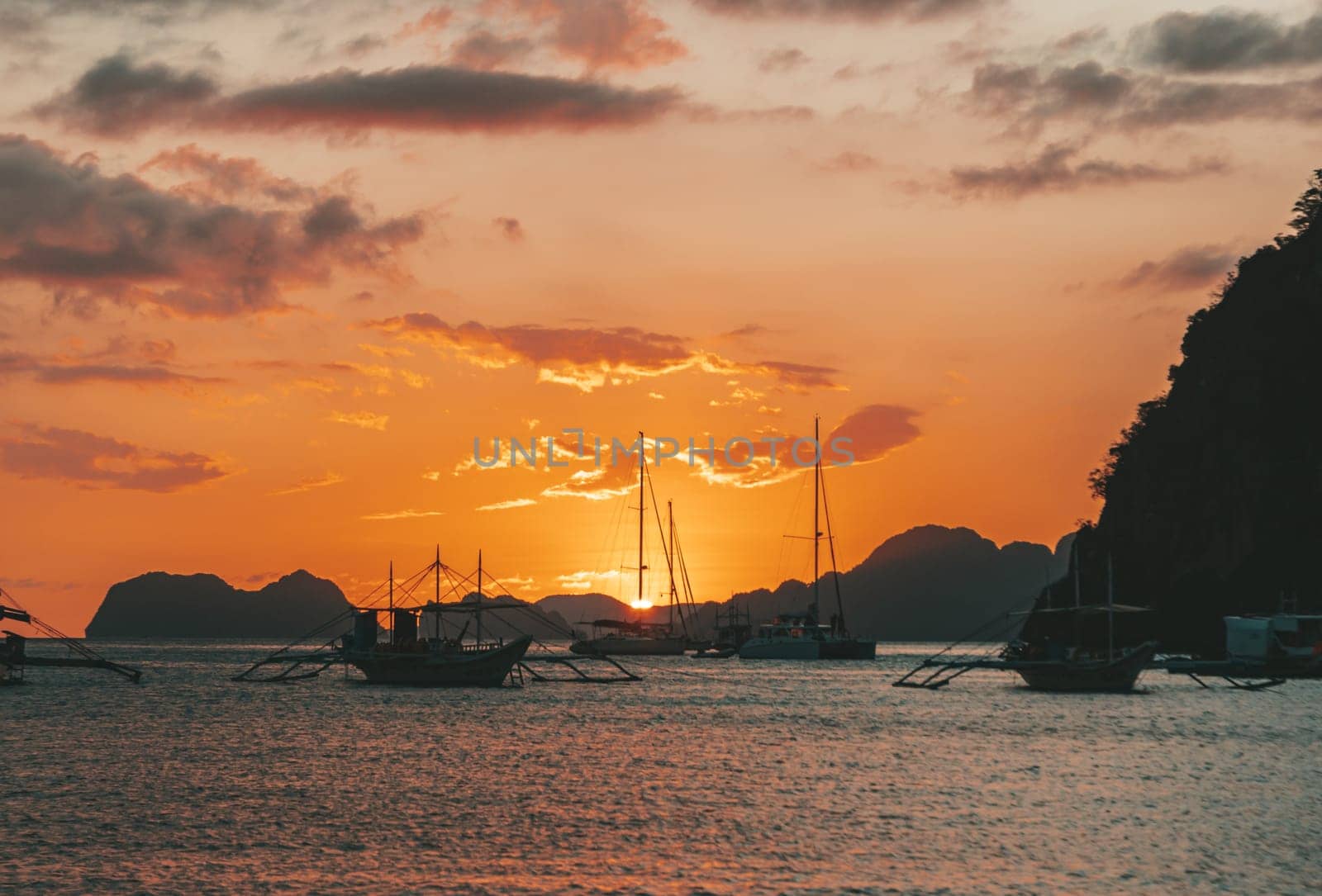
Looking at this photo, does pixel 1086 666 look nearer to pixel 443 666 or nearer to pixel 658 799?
pixel 443 666

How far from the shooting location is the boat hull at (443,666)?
108688 mm

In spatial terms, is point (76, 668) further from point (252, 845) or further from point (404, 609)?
point (252, 845)

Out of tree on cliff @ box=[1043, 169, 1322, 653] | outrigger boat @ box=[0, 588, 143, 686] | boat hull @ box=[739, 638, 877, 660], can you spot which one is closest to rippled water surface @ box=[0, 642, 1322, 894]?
outrigger boat @ box=[0, 588, 143, 686]

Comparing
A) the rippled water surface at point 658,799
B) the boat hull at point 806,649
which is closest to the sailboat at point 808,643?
the boat hull at point 806,649

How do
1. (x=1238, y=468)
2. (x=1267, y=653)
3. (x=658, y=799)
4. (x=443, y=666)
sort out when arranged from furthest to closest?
(x=1238, y=468) < (x=1267, y=653) < (x=443, y=666) < (x=658, y=799)

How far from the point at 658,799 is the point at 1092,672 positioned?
210 feet

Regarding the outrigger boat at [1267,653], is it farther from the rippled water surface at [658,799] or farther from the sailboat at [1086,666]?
the rippled water surface at [658,799]

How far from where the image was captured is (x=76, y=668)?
7397 inches

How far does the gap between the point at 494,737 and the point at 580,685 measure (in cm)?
5700

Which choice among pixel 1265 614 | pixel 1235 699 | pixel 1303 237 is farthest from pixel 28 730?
pixel 1303 237

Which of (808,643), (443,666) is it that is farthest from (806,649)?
(443,666)

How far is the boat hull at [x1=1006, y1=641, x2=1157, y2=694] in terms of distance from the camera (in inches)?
4018

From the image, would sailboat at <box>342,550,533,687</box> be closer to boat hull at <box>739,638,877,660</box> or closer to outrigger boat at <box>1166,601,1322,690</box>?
outrigger boat at <box>1166,601,1322,690</box>

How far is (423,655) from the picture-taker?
10975 centimetres
